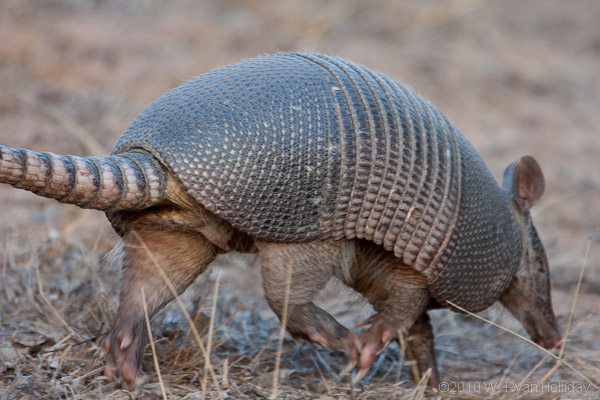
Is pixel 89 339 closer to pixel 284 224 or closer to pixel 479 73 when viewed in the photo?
pixel 284 224

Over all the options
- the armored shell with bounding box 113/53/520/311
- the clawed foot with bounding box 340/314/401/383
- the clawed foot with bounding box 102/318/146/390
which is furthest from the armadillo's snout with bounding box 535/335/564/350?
the clawed foot with bounding box 102/318/146/390

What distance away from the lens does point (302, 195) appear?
3.77m

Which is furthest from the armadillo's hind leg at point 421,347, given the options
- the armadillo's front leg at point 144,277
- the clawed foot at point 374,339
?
the armadillo's front leg at point 144,277

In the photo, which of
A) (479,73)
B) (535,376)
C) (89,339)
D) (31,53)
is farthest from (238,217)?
(479,73)

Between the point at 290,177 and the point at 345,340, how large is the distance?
1008 mm

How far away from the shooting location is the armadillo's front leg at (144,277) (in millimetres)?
4004

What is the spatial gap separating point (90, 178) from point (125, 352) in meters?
1.10

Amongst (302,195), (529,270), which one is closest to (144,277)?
(302,195)

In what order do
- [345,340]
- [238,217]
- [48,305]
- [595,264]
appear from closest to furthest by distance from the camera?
[238,217], [345,340], [48,305], [595,264]

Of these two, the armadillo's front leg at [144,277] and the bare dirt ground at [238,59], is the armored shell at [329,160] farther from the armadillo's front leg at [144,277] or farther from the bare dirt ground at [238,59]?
the bare dirt ground at [238,59]

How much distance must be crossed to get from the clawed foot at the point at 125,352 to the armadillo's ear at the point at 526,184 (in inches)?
99.2

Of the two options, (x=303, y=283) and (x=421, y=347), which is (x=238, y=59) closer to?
(x=421, y=347)

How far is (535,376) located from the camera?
195 inches

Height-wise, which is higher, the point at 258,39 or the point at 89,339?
the point at 258,39
